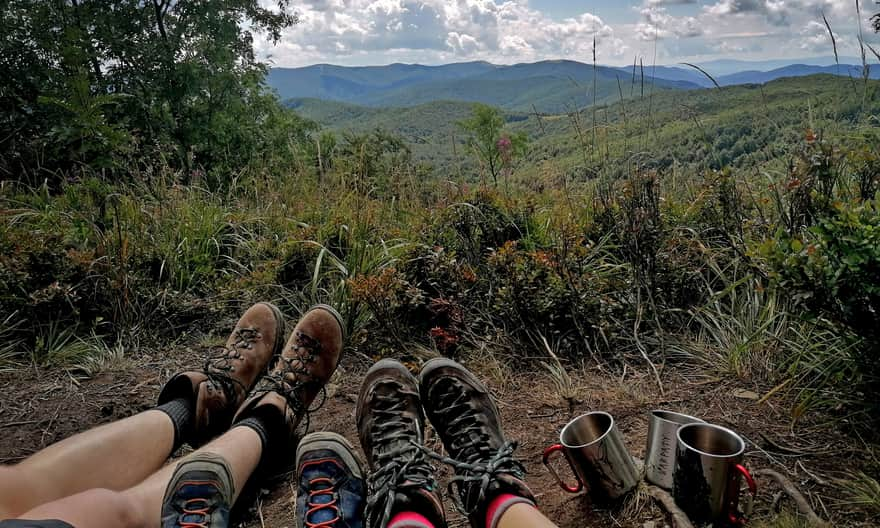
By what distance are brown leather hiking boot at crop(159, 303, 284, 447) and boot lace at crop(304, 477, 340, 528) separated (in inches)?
24.3

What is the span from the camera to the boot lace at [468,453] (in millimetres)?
1237

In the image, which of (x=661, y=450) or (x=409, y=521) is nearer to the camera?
(x=409, y=521)

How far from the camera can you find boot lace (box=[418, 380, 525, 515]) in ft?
4.06

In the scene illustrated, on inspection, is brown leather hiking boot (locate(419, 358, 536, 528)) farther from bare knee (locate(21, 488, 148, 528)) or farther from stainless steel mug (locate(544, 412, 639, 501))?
bare knee (locate(21, 488, 148, 528))

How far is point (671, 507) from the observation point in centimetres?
127

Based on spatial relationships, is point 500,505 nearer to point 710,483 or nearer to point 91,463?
point 710,483

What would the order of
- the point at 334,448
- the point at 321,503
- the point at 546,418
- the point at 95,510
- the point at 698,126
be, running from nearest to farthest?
the point at 95,510 < the point at 321,503 < the point at 334,448 < the point at 546,418 < the point at 698,126

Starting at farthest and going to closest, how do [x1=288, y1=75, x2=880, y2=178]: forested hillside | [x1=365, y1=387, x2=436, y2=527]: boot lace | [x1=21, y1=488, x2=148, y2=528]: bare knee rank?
1. [x1=288, y1=75, x2=880, y2=178]: forested hillside
2. [x1=365, y1=387, x2=436, y2=527]: boot lace
3. [x1=21, y1=488, x2=148, y2=528]: bare knee

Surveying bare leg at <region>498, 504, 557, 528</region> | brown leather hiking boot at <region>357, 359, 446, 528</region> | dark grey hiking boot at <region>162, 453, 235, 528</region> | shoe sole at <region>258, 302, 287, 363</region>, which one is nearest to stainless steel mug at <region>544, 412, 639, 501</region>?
bare leg at <region>498, 504, 557, 528</region>

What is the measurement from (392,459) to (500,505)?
335 millimetres

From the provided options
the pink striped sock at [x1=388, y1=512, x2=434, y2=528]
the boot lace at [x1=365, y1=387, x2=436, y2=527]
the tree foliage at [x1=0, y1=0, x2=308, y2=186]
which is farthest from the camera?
the tree foliage at [x1=0, y1=0, x2=308, y2=186]

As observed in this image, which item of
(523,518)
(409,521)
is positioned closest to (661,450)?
(523,518)

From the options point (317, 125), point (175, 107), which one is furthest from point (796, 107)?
point (317, 125)

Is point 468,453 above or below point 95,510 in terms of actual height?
below
